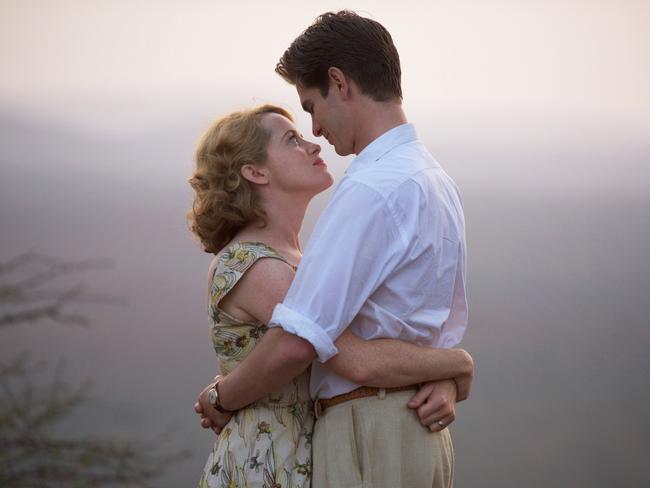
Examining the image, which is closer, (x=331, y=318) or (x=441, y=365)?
(x=331, y=318)

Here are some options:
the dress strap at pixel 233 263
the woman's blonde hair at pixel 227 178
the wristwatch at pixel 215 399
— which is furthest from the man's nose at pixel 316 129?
the wristwatch at pixel 215 399

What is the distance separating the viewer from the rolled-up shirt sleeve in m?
1.45

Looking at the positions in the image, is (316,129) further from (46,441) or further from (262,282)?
(46,441)

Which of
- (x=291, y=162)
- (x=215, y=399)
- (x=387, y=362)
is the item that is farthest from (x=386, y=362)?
(x=291, y=162)

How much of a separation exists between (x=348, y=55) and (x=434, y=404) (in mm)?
729

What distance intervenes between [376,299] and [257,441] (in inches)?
16.4

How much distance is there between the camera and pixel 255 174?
184 cm

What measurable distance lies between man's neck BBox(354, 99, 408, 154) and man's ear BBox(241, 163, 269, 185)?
0.78 ft

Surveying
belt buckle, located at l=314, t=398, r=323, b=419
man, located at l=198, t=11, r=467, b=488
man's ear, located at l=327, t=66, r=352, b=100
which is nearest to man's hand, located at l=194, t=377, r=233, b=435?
man, located at l=198, t=11, r=467, b=488

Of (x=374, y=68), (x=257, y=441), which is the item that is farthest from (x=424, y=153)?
(x=257, y=441)

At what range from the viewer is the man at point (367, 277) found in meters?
1.46

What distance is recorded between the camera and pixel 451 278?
64.7 inches

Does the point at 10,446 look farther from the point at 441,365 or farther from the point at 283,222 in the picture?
the point at 441,365

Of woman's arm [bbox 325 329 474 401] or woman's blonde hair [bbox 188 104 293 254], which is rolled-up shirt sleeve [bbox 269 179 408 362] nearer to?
woman's arm [bbox 325 329 474 401]
